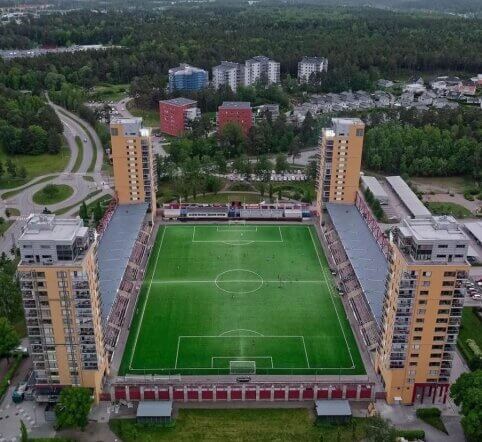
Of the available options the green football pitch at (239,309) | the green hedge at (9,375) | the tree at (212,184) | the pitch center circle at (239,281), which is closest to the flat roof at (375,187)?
the green football pitch at (239,309)

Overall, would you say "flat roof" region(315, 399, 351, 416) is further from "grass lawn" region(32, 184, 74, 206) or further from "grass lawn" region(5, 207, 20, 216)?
"grass lawn" region(32, 184, 74, 206)

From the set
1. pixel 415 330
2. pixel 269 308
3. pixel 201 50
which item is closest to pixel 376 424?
pixel 415 330

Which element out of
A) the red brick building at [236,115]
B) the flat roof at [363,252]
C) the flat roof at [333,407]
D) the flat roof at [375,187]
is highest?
the red brick building at [236,115]

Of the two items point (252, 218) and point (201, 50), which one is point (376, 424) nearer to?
point (252, 218)

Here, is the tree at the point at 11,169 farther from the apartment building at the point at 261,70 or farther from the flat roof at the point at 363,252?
the apartment building at the point at 261,70

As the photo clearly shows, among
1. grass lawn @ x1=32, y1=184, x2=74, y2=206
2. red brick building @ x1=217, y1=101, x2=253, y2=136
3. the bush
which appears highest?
red brick building @ x1=217, y1=101, x2=253, y2=136

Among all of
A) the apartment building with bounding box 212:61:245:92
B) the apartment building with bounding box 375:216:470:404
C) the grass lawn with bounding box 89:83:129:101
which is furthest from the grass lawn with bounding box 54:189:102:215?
the apartment building with bounding box 212:61:245:92
